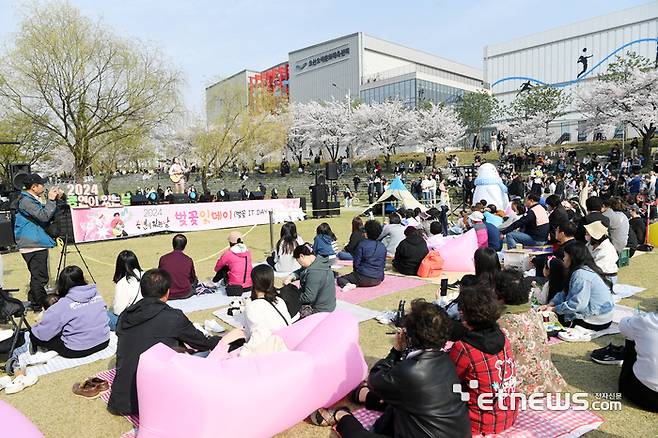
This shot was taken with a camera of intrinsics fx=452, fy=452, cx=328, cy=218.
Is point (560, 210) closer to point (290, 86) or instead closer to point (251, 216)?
point (251, 216)

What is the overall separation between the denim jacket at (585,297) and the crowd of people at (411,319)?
0.03 ft

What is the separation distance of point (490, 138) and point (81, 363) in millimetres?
52329

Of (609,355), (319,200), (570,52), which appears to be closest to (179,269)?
(609,355)

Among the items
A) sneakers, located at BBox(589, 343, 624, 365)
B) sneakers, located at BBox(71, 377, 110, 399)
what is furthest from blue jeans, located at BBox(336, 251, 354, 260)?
sneakers, located at BBox(71, 377, 110, 399)

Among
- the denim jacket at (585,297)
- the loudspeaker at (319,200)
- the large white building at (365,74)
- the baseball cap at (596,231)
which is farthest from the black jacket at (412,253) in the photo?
the large white building at (365,74)

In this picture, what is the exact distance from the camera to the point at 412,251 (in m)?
7.51

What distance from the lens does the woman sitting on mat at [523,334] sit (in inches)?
126

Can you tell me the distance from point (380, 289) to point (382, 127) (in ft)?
109

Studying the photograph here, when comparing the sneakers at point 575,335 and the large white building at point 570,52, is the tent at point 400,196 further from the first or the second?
the large white building at point 570,52

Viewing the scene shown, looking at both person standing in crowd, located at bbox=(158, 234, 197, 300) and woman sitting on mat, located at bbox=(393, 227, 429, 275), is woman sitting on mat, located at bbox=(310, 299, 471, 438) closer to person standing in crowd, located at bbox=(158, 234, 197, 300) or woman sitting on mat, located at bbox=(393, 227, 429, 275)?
person standing in crowd, located at bbox=(158, 234, 197, 300)

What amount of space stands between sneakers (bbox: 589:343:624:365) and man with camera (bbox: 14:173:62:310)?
6359mm

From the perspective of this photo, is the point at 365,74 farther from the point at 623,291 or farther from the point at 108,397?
the point at 108,397

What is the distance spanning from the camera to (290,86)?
221 ft

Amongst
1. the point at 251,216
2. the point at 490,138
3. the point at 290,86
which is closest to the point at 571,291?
the point at 251,216
